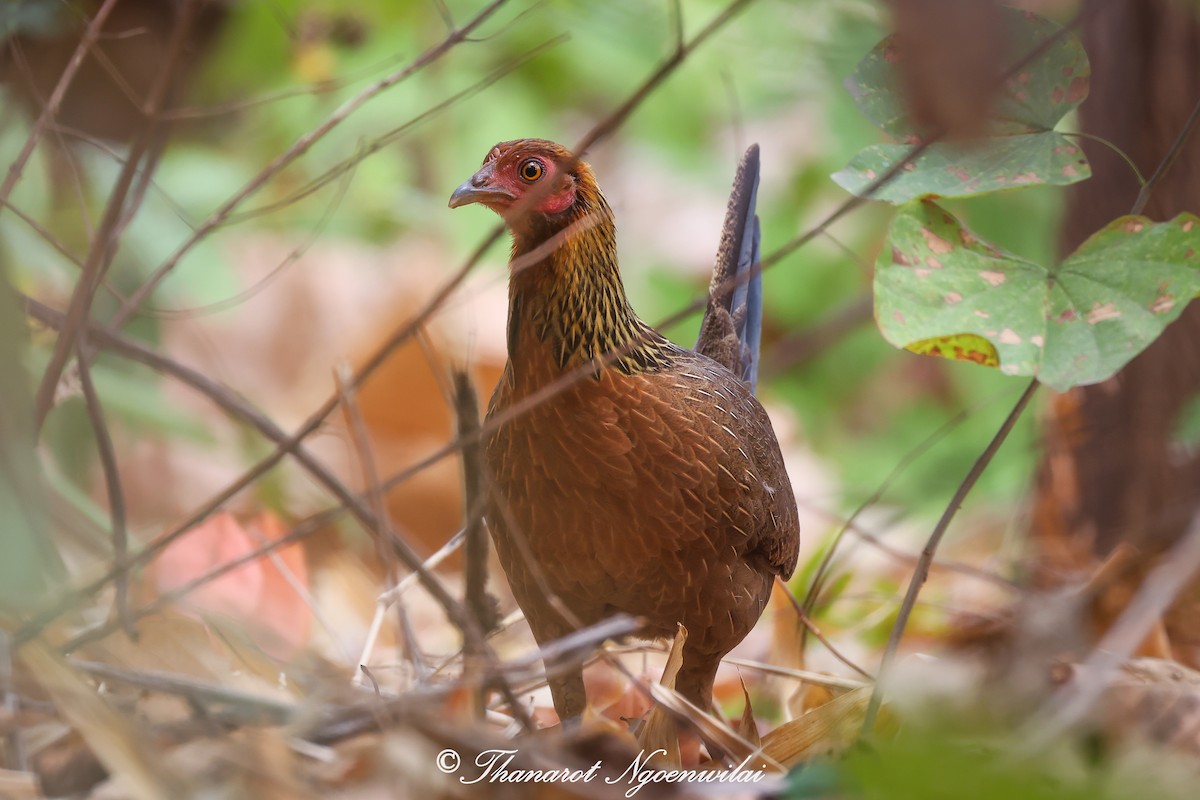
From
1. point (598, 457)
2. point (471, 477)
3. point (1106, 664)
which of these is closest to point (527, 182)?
point (598, 457)

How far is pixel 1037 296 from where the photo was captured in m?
2.02

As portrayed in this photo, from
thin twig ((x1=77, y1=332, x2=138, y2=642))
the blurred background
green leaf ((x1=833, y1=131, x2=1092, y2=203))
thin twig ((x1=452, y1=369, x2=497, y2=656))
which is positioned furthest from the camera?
the blurred background

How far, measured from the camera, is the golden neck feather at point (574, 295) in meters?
2.16

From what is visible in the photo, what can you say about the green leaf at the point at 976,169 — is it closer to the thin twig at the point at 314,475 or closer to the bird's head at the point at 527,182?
the bird's head at the point at 527,182

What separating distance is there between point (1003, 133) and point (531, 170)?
2.93 ft

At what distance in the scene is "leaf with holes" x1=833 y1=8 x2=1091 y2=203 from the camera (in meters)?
2.01

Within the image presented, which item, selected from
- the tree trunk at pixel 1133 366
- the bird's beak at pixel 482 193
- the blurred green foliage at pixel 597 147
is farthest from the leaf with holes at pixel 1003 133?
the blurred green foliage at pixel 597 147

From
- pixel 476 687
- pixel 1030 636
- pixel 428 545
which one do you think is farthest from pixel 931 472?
pixel 476 687

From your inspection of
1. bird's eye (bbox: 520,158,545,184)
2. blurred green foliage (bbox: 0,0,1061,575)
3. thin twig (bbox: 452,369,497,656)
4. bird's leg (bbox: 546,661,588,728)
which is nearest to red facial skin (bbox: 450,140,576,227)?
bird's eye (bbox: 520,158,545,184)

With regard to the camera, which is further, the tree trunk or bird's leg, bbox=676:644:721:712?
the tree trunk

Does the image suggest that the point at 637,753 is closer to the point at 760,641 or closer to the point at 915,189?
the point at 915,189

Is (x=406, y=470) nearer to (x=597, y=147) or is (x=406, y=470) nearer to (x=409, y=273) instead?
(x=597, y=147)

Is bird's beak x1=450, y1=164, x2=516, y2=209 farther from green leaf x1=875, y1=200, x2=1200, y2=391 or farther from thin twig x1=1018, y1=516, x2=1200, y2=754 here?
thin twig x1=1018, y1=516, x2=1200, y2=754

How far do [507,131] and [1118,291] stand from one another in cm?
367
